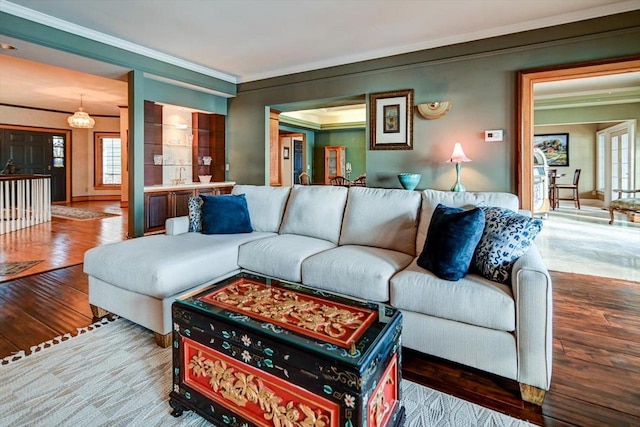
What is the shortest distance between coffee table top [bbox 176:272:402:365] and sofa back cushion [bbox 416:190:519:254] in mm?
1182

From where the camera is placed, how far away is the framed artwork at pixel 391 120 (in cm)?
468

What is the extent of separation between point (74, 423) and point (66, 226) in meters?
6.19

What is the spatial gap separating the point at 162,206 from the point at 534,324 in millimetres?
5026

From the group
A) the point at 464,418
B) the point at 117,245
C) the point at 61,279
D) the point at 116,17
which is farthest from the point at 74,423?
the point at 116,17

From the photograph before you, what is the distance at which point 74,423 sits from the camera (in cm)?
152

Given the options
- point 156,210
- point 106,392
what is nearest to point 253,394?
point 106,392

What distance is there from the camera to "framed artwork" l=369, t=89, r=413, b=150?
4.68 m

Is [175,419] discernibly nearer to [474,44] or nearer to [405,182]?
[405,182]

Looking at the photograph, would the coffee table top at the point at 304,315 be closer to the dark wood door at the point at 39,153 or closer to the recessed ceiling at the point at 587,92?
the recessed ceiling at the point at 587,92

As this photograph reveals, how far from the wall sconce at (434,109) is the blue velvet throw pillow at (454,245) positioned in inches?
108

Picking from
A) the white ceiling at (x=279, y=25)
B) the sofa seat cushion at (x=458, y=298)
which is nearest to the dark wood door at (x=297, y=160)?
the white ceiling at (x=279, y=25)

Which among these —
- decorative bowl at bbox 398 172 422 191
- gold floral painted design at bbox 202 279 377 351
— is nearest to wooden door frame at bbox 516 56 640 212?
decorative bowl at bbox 398 172 422 191

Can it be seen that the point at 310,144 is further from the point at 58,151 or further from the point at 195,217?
the point at 195,217

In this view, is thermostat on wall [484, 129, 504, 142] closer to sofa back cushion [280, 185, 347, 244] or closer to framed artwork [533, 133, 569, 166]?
sofa back cushion [280, 185, 347, 244]
